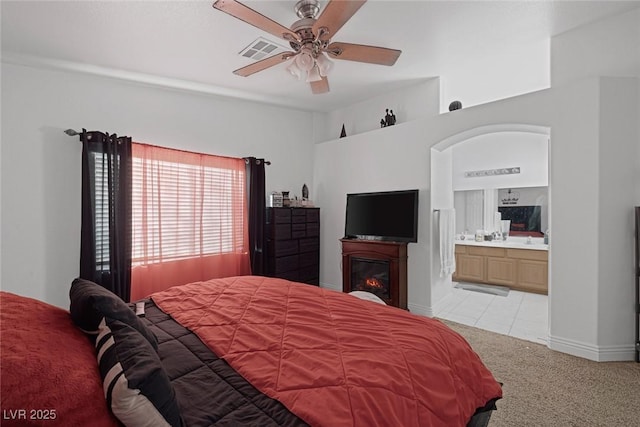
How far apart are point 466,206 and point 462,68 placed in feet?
10.6

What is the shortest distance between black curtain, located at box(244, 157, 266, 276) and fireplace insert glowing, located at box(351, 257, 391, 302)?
1.33 meters

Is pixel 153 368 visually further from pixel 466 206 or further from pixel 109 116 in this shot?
pixel 466 206

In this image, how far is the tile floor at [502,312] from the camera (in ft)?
11.1

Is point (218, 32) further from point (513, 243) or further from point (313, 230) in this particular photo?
point (513, 243)

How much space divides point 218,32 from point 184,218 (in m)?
2.18

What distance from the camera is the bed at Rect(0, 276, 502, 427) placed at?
0.75 m

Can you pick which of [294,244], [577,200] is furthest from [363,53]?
[294,244]

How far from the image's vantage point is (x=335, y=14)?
1850mm

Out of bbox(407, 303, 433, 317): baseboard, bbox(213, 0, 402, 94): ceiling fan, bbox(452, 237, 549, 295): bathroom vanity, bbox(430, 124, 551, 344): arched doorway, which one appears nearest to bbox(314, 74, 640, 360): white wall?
bbox(430, 124, 551, 344): arched doorway

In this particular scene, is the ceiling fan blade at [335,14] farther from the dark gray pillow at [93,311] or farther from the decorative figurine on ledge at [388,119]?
the decorative figurine on ledge at [388,119]

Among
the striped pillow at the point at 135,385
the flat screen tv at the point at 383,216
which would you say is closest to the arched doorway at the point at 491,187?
the flat screen tv at the point at 383,216

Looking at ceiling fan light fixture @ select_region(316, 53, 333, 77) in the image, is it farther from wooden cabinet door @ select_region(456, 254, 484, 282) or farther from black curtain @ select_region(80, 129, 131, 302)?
wooden cabinet door @ select_region(456, 254, 484, 282)

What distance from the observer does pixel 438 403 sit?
1.14 meters

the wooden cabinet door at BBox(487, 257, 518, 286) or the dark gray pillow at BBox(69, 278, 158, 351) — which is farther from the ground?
the dark gray pillow at BBox(69, 278, 158, 351)
